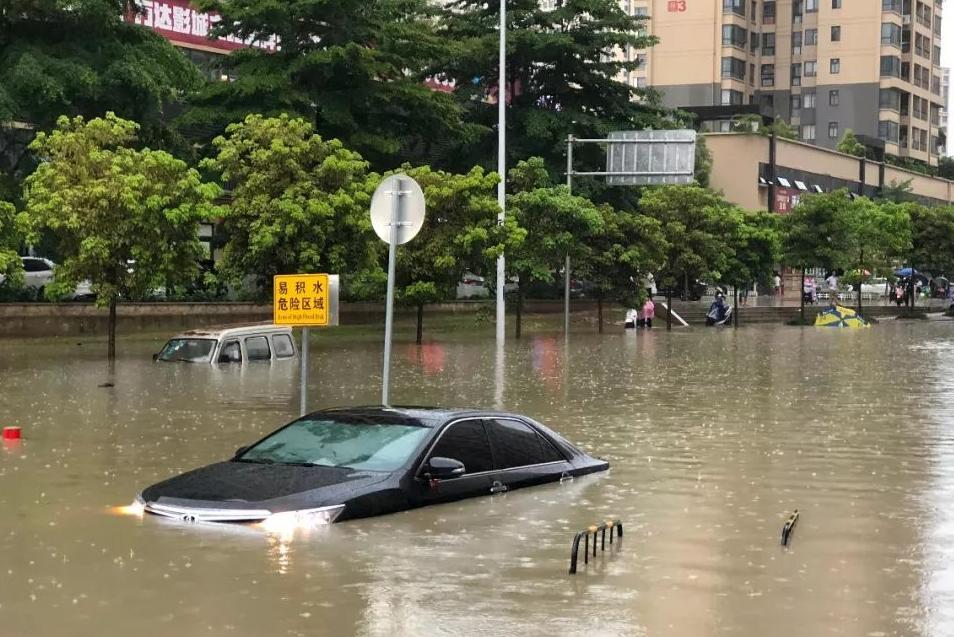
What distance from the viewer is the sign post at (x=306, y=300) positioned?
12.0 meters

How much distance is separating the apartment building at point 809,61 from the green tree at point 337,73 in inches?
2327

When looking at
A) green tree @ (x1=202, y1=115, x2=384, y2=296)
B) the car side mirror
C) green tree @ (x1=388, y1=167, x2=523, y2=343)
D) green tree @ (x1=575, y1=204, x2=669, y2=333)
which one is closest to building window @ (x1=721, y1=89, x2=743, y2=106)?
green tree @ (x1=575, y1=204, x2=669, y2=333)

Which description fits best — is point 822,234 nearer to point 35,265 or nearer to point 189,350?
point 35,265

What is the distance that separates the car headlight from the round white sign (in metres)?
3.97

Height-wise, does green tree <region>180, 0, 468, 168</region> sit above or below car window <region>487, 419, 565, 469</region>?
above

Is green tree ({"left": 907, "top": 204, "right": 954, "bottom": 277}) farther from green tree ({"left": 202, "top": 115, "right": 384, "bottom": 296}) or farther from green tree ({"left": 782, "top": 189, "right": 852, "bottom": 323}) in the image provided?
green tree ({"left": 202, "top": 115, "right": 384, "bottom": 296})

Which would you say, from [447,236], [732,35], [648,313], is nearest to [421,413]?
[447,236]

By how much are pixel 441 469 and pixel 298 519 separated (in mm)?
1255

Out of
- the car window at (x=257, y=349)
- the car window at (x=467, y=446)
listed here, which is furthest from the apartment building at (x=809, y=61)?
the car window at (x=467, y=446)

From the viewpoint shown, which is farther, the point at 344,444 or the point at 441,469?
the point at 344,444

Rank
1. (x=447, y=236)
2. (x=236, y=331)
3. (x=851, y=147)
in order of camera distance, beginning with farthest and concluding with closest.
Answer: (x=851, y=147) → (x=447, y=236) → (x=236, y=331)

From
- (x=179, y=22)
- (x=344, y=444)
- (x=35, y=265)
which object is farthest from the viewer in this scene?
(x=179, y=22)

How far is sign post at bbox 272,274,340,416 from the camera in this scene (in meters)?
12.0

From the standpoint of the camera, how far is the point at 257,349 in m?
25.8
